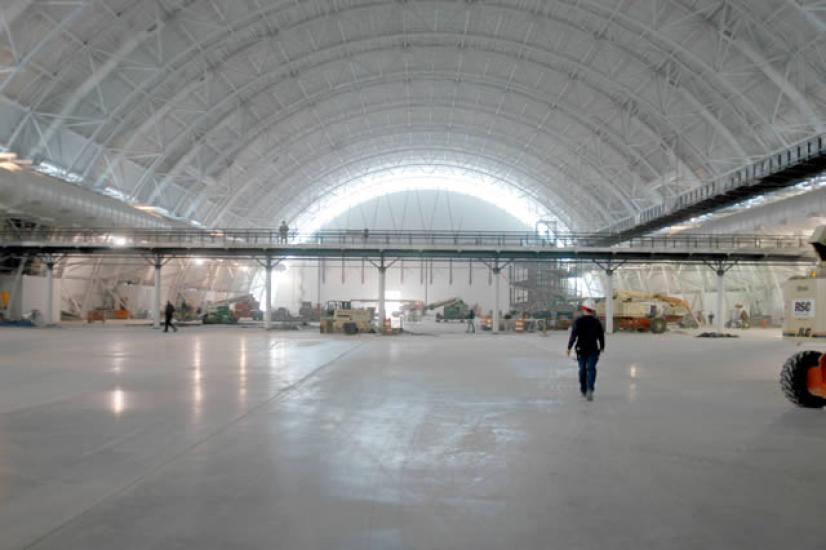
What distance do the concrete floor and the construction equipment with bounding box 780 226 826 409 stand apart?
492mm

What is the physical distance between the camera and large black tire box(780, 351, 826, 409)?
10.1 m

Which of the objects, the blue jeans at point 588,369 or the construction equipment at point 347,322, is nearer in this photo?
the blue jeans at point 588,369

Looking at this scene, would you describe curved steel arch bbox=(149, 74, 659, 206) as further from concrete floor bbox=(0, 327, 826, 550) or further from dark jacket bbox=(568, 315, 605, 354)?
dark jacket bbox=(568, 315, 605, 354)

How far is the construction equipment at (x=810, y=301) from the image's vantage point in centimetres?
1052

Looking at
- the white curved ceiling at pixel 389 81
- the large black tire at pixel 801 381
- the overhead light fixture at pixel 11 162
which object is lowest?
the large black tire at pixel 801 381

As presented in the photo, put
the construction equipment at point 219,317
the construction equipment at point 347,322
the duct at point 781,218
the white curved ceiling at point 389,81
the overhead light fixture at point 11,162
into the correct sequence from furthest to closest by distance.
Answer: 1. the construction equipment at point 219,317
2. the construction equipment at point 347,322
3. the duct at point 781,218
4. the overhead light fixture at point 11,162
5. the white curved ceiling at point 389,81

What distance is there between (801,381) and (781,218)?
105 feet

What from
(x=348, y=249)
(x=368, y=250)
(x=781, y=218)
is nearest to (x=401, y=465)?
(x=368, y=250)

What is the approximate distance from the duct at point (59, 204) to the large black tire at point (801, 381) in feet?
114

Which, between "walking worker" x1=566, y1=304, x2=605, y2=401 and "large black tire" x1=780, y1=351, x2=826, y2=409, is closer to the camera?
"large black tire" x1=780, y1=351, x2=826, y2=409

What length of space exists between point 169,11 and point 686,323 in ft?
150

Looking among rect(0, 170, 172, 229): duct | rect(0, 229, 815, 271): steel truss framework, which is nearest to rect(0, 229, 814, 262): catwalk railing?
rect(0, 229, 815, 271): steel truss framework

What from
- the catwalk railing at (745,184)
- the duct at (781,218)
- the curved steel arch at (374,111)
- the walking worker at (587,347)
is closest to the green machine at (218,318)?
the curved steel arch at (374,111)

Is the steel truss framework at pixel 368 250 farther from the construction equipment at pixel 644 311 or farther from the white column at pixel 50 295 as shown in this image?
the construction equipment at pixel 644 311
